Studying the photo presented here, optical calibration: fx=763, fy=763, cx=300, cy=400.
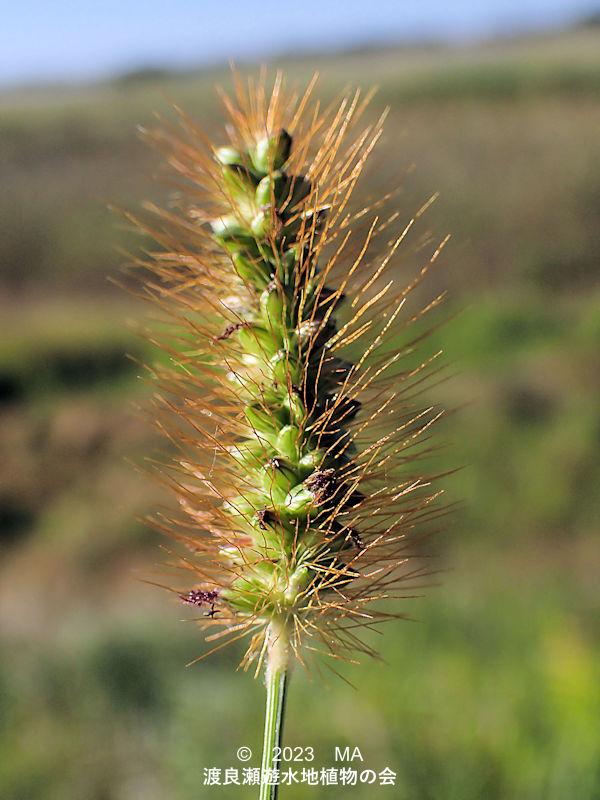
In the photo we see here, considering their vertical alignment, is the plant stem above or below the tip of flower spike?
below

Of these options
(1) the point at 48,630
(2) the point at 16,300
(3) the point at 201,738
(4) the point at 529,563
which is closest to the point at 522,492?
(4) the point at 529,563

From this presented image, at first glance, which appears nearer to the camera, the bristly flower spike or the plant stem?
the plant stem

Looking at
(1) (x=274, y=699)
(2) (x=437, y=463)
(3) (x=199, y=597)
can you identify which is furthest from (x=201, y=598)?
(2) (x=437, y=463)

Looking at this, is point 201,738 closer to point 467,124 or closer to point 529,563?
point 529,563

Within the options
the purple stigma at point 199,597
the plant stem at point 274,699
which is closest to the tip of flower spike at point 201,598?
the purple stigma at point 199,597

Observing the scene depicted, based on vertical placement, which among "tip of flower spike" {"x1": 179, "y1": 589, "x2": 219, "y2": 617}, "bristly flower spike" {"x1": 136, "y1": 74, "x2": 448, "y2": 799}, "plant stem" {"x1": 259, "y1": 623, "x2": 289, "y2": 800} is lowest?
"plant stem" {"x1": 259, "y1": 623, "x2": 289, "y2": 800}

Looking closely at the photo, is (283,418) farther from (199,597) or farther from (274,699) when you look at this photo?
(274,699)

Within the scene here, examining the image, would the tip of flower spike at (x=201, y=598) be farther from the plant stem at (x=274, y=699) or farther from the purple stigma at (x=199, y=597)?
the plant stem at (x=274, y=699)

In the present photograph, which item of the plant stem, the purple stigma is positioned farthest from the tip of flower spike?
the plant stem

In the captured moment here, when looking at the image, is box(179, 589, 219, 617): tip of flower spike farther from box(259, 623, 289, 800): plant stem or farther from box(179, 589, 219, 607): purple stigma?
box(259, 623, 289, 800): plant stem
